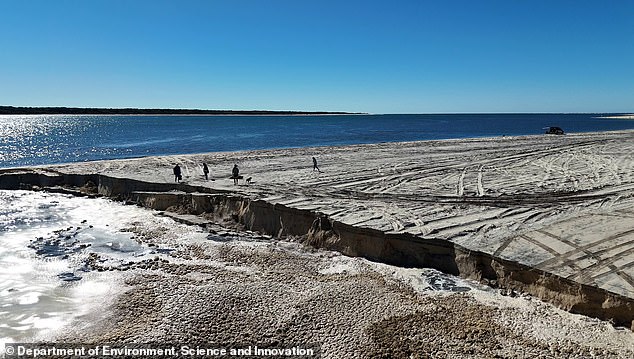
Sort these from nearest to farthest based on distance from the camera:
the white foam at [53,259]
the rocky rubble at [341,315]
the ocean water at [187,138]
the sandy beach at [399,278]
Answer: the rocky rubble at [341,315] < the sandy beach at [399,278] < the white foam at [53,259] < the ocean water at [187,138]

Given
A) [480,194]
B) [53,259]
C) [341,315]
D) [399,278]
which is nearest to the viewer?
[341,315]

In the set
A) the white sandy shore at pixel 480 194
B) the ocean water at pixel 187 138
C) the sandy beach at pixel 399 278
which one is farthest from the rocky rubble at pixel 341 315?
the ocean water at pixel 187 138

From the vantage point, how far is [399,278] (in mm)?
9789

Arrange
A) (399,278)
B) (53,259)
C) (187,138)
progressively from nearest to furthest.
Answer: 1. (399,278)
2. (53,259)
3. (187,138)

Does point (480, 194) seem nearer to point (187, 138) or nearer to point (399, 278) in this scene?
point (399, 278)

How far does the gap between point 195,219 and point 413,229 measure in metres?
8.30

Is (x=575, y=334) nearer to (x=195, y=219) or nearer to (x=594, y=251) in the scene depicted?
(x=594, y=251)

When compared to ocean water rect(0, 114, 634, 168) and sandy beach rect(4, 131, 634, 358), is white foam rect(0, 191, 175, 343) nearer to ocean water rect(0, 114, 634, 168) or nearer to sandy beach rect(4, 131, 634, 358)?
sandy beach rect(4, 131, 634, 358)

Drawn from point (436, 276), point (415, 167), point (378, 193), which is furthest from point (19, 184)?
point (436, 276)

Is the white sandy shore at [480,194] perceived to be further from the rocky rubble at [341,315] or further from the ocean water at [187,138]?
the ocean water at [187,138]

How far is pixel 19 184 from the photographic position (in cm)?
2239

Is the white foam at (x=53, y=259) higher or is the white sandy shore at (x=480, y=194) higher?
the white sandy shore at (x=480, y=194)

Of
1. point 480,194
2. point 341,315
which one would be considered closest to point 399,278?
point 341,315

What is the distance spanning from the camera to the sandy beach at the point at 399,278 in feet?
24.0
